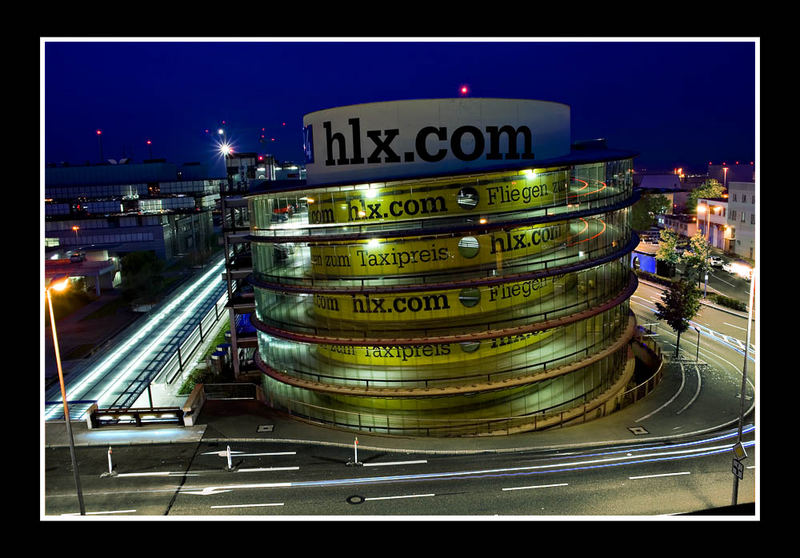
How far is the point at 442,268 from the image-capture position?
2798 cm

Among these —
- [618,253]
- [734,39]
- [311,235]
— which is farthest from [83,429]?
[734,39]

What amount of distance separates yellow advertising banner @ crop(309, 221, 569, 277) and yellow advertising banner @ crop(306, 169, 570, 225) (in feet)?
3.99

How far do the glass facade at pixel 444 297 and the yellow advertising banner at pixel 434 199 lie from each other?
66 millimetres

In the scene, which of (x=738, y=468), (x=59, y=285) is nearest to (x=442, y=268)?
(x=738, y=468)

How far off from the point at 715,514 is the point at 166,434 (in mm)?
24439

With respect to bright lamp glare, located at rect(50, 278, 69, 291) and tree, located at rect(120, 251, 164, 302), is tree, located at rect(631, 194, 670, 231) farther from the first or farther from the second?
bright lamp glare, located at rect(50, 278, 69, 291)

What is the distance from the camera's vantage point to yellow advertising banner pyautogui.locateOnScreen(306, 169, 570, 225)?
27.2 m

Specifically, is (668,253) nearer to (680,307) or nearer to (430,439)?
(680,307)

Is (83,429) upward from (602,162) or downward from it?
downward

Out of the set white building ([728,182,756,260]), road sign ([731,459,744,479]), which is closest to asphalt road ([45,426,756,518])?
road sign ([731,459,744,479])

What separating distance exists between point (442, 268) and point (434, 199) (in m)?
3.40

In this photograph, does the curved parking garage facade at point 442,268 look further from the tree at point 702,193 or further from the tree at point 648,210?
the tree at point 702,193

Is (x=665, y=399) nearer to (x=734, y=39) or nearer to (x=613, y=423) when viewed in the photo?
(x=613, y=423)

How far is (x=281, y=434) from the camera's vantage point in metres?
28.6
